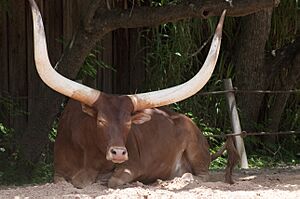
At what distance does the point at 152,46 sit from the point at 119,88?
0.70 metres

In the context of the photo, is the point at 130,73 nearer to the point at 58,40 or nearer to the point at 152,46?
the point at 152,46

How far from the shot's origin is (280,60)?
1009 centimetres

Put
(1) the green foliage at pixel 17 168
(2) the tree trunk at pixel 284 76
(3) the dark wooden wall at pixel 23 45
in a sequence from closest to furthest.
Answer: (1) the green foliage at pixel 17 168 → (3) the dark wooden wall at pixel 23 45 → (2) the tree trunk at pixel 284 76

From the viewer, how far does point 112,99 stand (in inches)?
241

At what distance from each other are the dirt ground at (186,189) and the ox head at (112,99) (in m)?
0.38

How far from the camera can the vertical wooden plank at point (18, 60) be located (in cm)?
853

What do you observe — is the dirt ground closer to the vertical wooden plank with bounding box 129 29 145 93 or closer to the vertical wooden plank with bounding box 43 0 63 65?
the vertical wooden plank with bounding box 43 0 63 65

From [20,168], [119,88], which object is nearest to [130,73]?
[119,88]

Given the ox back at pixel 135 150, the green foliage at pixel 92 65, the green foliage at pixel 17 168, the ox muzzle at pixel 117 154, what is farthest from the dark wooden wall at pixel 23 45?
the ox muzzle at pixel 117 154

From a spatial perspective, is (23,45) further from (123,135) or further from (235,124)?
(123,135)

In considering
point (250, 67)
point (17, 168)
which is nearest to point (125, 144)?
point (17, 168)

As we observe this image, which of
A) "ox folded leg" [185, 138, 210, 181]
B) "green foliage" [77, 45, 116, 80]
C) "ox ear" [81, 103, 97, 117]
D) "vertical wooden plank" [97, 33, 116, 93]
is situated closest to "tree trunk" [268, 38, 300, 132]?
"vertical wooden plank" [97, 33, 116, 93]

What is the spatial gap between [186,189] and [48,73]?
148 centimetres

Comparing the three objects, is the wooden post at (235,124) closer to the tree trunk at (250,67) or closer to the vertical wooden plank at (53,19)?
the tree trunk at (250,67)
